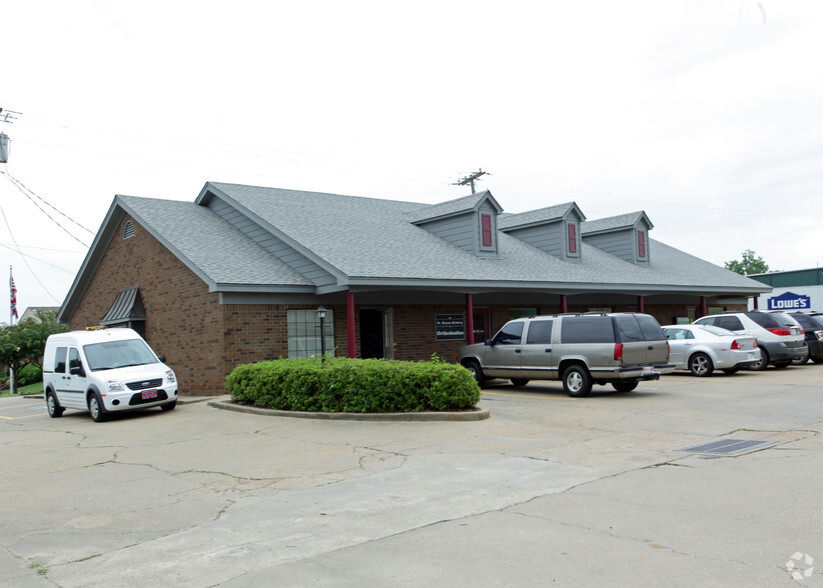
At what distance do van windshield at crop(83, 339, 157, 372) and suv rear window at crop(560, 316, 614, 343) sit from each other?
374 inches

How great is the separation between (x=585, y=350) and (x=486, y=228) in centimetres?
923

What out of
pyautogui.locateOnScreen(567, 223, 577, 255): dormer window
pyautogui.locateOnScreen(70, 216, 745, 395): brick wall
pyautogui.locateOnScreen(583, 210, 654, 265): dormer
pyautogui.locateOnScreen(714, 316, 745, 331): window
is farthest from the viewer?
pyautogui.locateOnScreen(583, 210, 654, 265): dormer

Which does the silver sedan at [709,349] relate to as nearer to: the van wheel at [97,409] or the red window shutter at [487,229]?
the red window shutter at [487,229]

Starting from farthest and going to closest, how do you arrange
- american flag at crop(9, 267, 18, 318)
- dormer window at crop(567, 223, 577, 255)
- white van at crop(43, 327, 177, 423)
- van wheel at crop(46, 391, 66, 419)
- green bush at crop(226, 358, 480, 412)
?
american flag at crop(9, 267, 18, 318) < dormer window at crop(567, 223, 577, 255) < van wheel at crop(46, 391, 66, 419) < white van at crop(43, 327, 177, 423) < green bush at crop(226, 358, 480, 412)

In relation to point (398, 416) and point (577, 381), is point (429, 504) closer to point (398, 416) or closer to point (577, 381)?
point (398, 416)

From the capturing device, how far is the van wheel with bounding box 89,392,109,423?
1492 cm

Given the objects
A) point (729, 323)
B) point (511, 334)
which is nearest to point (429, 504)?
point (511, 334)

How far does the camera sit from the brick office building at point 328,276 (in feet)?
59.2

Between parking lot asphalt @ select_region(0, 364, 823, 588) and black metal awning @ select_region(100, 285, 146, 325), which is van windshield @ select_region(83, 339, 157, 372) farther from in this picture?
black metal awning @ select_region(100, 285, 146, 325)

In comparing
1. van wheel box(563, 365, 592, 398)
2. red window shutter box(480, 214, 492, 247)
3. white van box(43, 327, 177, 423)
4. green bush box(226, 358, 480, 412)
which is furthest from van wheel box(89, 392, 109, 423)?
red window shutter box(480, 214, 492, 247)

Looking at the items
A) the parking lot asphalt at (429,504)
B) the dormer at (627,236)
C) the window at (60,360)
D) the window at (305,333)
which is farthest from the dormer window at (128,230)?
the dormer at (627,236)

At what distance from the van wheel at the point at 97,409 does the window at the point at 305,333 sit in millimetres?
5071

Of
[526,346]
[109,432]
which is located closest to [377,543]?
[109,432]

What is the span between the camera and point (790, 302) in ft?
131
